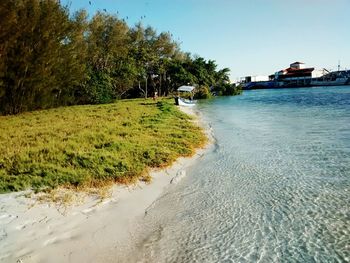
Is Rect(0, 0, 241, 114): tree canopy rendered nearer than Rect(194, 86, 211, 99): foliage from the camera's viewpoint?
Yes

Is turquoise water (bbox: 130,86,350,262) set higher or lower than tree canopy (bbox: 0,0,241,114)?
lower

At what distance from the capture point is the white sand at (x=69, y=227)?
5.48 metres

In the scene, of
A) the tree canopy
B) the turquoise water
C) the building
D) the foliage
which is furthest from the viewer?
the building

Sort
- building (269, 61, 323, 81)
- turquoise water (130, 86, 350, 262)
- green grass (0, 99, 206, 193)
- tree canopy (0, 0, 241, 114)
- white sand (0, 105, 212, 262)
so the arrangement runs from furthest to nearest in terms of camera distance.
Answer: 1. building (269, 61, 323, 81)
2. tree canopy (0, 0, 241, 114)
3. green grass (0, 99, 206, 193)
4. turquoise water (130, 86, 350, 262)
5. white sand (0, 105, 212, 262)

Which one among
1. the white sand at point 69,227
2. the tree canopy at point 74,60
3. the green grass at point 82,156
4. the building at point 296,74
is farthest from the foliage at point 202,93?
the building at point 296,74

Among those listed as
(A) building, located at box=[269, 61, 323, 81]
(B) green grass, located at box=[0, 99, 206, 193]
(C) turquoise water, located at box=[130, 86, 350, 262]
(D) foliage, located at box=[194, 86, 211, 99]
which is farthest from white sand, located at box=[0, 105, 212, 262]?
(A) building, located at box=[269, 61, 323, 81]

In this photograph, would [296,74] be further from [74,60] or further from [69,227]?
[69,227]

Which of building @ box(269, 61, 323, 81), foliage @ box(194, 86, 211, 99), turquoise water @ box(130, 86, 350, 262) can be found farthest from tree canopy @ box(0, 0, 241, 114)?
building @ box(269, 61, 323, 81)

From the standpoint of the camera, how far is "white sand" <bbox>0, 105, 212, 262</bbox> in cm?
548

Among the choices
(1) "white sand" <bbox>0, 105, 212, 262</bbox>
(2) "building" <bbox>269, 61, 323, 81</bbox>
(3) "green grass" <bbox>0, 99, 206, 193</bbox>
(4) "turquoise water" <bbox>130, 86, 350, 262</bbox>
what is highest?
(2) "building" <bbox>269, 61, 323, 81</bbox>

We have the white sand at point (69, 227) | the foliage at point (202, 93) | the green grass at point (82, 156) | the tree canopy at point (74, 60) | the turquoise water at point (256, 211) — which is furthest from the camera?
the foliage at point (202, 93)

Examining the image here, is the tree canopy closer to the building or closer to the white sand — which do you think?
the white sand

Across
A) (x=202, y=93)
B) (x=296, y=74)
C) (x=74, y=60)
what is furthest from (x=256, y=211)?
(x=296, y=74)

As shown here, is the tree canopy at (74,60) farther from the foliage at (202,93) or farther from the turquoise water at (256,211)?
the turquoise water at (256,211)
